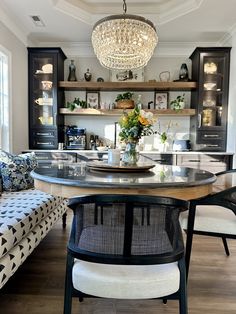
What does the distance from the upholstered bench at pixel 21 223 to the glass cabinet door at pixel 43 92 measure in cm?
202

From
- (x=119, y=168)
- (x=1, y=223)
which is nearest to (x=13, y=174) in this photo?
(x=1, y=223)

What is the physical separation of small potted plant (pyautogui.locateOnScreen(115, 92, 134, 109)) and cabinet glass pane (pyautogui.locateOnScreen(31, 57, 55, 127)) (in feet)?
3.54

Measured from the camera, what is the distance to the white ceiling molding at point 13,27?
3515 mm

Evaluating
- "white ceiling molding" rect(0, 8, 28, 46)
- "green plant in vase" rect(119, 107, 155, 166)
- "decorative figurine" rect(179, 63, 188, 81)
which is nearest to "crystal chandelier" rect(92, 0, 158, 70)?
"green plant in vase" rect(119, 107, 155, 166)

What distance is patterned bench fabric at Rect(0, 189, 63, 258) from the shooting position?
163cm

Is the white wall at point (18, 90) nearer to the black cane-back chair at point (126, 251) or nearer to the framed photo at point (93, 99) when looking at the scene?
the framed photo at point (93, 99)

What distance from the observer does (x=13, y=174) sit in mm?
2742

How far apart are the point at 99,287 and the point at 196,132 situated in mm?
3681

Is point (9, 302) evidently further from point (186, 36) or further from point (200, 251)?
point (186, 36)

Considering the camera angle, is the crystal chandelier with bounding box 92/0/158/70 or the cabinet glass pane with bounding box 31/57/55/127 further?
the cabinet glass pane with bounding box 31/57/55/127

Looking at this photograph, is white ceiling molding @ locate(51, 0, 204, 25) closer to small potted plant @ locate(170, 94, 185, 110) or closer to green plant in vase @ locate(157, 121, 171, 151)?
small potted plant @ locate(170, 94, 185, 110)

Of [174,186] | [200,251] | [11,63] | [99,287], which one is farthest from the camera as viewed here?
[11,63]

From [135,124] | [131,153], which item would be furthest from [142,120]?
[131,153]

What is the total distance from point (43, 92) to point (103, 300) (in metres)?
3.54
